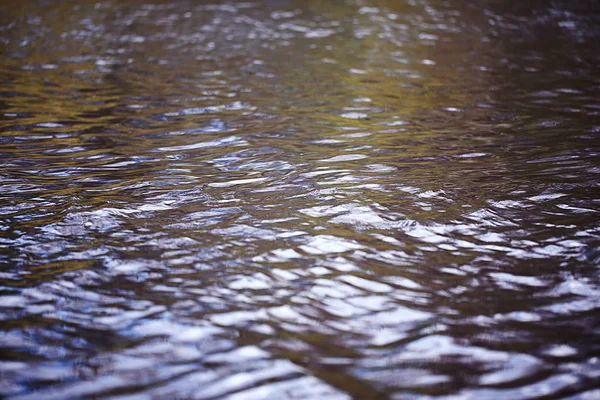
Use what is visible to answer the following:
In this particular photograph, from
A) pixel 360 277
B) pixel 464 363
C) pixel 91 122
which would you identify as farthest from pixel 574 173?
pixel 91 122

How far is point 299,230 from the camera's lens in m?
3.29

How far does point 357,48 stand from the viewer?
26.5ft

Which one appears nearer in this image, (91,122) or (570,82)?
(91,122)

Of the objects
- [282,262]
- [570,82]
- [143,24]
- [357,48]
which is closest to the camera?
[282,262]

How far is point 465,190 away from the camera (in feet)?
12.4

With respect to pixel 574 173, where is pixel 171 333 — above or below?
above

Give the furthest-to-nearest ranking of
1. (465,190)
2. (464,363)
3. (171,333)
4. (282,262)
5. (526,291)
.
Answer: (465,190), (282,262), (526,291), (171,333), (464,363)

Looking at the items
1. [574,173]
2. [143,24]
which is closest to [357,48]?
[143,24]

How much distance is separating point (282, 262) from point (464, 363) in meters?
0.99

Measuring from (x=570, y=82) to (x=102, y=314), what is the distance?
527cm

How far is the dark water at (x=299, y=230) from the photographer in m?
2.27

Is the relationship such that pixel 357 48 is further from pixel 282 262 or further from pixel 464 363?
pixel 464 363

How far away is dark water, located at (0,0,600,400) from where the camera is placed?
7.44 ft

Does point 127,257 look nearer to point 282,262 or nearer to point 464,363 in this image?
point 282,262
